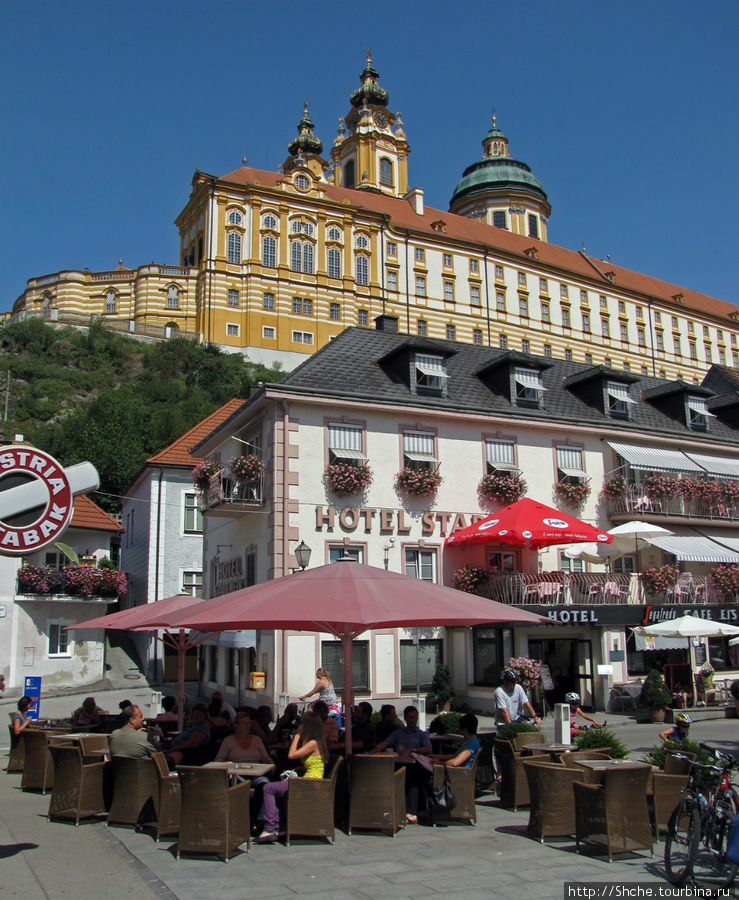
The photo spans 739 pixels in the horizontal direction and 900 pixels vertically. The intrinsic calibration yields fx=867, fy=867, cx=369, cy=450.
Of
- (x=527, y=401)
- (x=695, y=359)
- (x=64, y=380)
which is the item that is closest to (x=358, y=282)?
(x=64, y=380)

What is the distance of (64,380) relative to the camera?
70562mm

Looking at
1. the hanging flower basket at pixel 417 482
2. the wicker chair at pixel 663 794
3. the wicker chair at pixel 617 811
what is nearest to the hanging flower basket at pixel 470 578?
the hanging flower basket at pixel 417 482

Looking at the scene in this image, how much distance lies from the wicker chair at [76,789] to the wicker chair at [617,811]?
5449 mm

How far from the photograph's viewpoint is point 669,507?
89.2ft

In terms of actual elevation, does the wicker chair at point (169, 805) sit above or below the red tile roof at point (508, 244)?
below

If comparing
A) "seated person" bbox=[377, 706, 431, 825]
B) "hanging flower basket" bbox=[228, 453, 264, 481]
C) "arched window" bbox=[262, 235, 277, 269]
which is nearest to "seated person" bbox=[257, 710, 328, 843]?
"seated person" bbox=[377, 706, 431, 825]

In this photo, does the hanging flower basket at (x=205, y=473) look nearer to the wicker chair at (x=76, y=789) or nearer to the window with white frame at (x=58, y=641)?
the window with white frame at (x=58, y=641)

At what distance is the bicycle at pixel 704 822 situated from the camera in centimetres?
762

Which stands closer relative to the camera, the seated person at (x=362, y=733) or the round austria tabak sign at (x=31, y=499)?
the round austria tabak sign at (x=31, y=499)

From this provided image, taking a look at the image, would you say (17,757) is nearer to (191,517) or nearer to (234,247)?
(191,517)

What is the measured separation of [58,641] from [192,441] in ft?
29.9

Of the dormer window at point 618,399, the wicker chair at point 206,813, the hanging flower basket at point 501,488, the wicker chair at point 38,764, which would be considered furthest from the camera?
the dormer window at point 618,399

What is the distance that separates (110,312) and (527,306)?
41.5 meters

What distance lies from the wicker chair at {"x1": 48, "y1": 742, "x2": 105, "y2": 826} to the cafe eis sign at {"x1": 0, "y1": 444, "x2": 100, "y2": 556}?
5.03 meters
